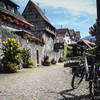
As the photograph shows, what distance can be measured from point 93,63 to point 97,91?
28.2 inches

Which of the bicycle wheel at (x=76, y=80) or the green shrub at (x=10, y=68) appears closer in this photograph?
the bicycle wheel at (x=76, y=80)

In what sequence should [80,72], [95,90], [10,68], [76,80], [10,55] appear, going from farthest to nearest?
[10,55]
[10,68]
[76,80]
[80,72]
[95,90]

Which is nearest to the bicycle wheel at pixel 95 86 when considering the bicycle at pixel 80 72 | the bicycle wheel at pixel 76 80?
the bicycle at pixel 80 72

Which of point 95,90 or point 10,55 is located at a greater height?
point 10,55

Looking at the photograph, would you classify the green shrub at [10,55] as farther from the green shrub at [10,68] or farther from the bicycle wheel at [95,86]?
the bicycle wheel at [95,86]

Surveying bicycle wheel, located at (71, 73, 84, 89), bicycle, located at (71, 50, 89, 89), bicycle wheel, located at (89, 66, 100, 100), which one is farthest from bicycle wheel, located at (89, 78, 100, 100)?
bicycle wheel, located at (71, 73, 84, 89)

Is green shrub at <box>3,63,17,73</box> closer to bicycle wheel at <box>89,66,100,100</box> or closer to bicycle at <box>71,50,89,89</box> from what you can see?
bicycle at <box>71,50,89,89</box>

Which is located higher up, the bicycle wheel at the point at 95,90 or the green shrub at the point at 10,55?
the green shrub at the point at 10,55

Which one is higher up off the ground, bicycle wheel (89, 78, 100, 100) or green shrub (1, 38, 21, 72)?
green shrub (1, 38, 21, 72)

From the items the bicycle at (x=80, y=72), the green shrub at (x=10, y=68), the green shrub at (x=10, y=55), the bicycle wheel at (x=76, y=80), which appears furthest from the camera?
the green shrub at (x=10, y=55)

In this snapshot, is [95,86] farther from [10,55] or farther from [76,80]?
[10,55]

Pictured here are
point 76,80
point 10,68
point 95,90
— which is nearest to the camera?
point 95,90

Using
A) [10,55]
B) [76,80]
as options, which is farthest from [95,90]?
[10,55]

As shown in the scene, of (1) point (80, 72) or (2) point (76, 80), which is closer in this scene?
(1) point (80, 72)
